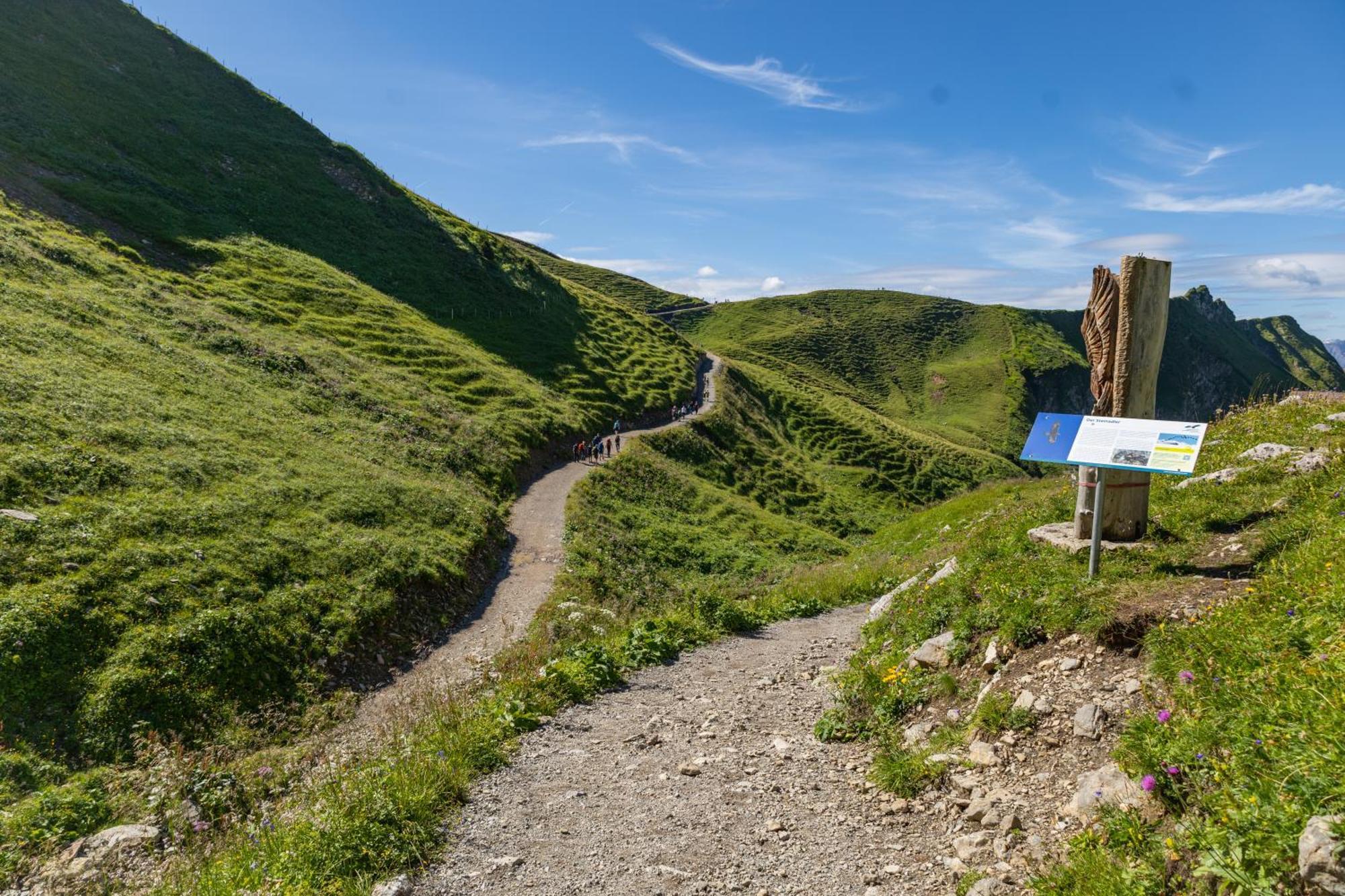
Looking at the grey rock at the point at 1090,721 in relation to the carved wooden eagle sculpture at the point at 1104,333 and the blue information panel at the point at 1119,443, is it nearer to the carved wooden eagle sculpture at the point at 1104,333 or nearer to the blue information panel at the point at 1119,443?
the blue information panel at the point at 1119,443

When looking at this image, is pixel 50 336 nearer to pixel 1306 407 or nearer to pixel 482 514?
pixel 482 514

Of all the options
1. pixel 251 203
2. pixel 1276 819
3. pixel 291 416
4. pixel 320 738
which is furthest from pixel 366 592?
pixel 251 203

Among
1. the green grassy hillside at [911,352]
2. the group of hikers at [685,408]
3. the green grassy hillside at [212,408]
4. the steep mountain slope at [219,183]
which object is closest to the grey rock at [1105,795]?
the green grassy hillside at [212,408]

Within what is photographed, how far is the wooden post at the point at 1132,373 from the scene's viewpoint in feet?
32.0

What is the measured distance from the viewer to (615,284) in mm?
150875

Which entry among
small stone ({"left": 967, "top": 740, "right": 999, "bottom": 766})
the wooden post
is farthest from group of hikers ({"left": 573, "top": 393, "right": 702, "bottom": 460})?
small stone ({"left": 967, "top": 740, "right": 999, "bottom": 766})

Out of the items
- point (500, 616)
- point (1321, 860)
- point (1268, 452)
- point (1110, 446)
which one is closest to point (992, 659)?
point (1110, 446)

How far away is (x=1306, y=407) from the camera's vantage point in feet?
47.6

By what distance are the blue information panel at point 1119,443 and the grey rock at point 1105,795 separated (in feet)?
12.9

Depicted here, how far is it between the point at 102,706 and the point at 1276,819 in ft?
50.6

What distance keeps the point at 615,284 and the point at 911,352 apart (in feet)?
215

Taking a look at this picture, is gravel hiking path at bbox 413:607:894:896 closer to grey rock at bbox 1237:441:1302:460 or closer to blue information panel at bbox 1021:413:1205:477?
blue information panel at bbox 1021:413:1205:477

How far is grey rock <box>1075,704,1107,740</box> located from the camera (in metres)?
6.04

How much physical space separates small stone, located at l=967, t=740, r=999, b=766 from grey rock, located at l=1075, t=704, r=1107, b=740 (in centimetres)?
76
